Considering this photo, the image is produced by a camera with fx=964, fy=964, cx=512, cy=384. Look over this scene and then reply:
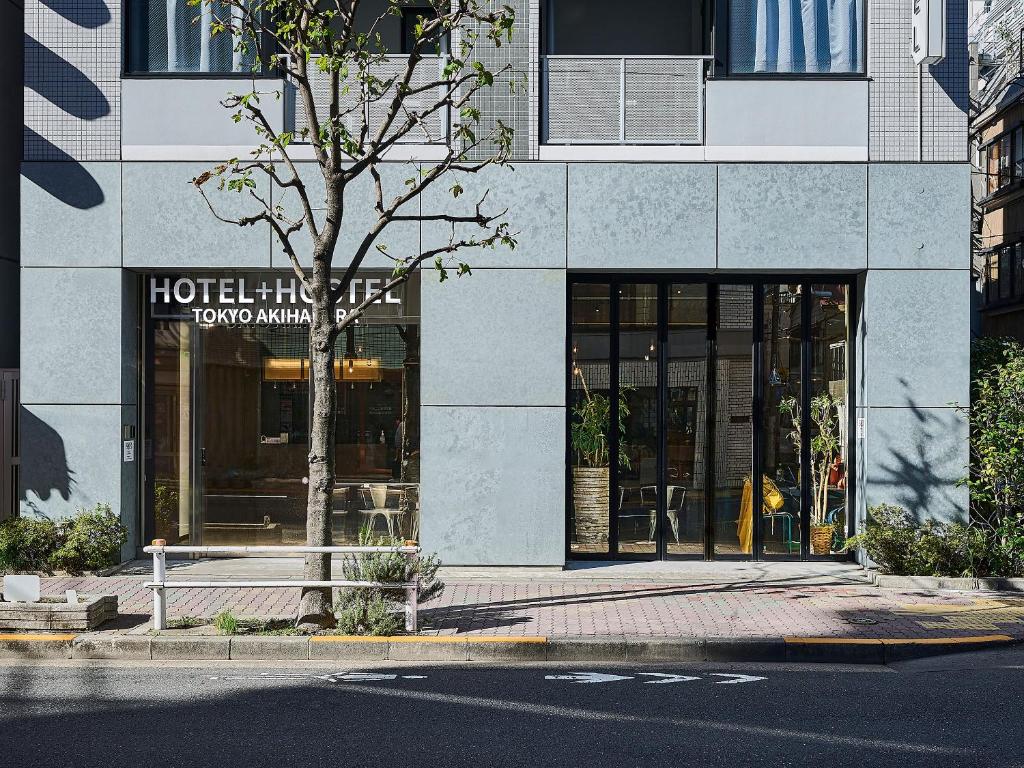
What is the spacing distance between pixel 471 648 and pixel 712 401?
5.18 metres

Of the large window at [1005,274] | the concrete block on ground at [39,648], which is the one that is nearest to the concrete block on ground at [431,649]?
the concrete block on ground at [39,648]

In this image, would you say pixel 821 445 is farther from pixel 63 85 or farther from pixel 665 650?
pixel 63 85

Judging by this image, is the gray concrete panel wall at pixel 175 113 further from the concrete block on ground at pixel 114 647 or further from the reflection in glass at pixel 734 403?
the concrete block on ground at pixel 114 647

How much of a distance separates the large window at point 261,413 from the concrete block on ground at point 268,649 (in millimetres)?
3993

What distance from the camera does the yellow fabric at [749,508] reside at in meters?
12.1

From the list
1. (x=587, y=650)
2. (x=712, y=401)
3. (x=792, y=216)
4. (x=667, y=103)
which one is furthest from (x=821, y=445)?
(x=587, y=650)

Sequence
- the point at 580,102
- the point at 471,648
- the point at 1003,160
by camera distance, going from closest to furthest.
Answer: the point at 471,648
the point at 580,102
the point at 1003,160

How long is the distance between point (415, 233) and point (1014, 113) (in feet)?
68.9

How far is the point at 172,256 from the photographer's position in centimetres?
1161

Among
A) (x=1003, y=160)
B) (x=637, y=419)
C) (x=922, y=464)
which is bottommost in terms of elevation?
(x=922, y=464)

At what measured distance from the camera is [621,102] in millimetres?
11820

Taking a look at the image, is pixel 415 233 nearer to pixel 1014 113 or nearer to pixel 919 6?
pixel 919 6

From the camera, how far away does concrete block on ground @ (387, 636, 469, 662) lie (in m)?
8.23

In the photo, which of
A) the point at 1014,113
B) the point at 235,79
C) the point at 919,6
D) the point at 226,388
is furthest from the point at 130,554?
the point at 1014,113
